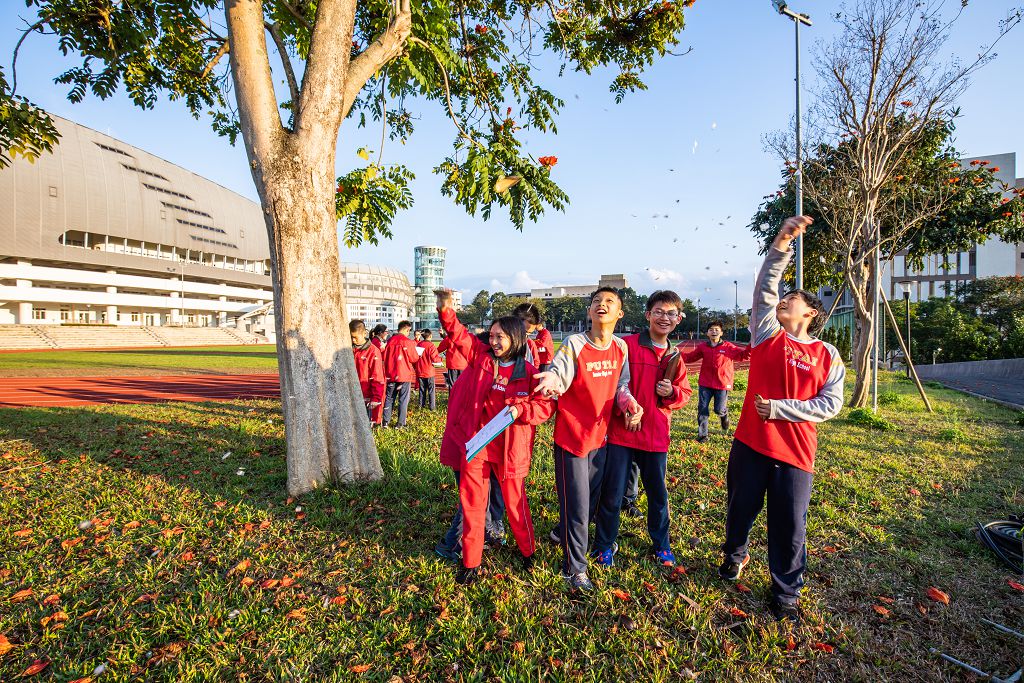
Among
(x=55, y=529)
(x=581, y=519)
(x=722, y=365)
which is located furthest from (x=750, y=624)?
(x=55, y=529)

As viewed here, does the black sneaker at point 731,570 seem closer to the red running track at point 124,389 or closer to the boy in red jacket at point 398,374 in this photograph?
the boy in red jacket at point 398,374

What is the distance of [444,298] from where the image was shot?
188 inches

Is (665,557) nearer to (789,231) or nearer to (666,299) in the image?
(666,299)

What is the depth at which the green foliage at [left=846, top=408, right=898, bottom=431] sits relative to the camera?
26.4 feet

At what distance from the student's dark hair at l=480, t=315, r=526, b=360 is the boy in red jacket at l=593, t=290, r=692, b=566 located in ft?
2.62

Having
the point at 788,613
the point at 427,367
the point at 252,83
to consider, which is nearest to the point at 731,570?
the point at 788,613

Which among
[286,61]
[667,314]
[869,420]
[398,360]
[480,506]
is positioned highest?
[286,61]

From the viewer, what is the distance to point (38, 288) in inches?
1961

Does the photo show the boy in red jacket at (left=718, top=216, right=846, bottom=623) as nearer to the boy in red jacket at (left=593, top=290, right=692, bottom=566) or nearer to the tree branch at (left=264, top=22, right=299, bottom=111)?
the boy in red jacket at (left=593, top=290, right=692, bottom=566)

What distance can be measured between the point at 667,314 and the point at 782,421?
39.8 inches

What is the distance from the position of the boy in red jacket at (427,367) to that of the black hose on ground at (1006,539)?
744cm

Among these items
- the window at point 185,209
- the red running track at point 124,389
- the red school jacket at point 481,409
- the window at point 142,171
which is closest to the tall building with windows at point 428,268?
the window at point 185,209

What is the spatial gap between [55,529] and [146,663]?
248cm

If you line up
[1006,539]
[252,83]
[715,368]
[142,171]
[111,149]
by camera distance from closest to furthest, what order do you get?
1. [1006,539]
2. [252,83]
3. [715,368]
4. [111,149]
5. [142,171]
